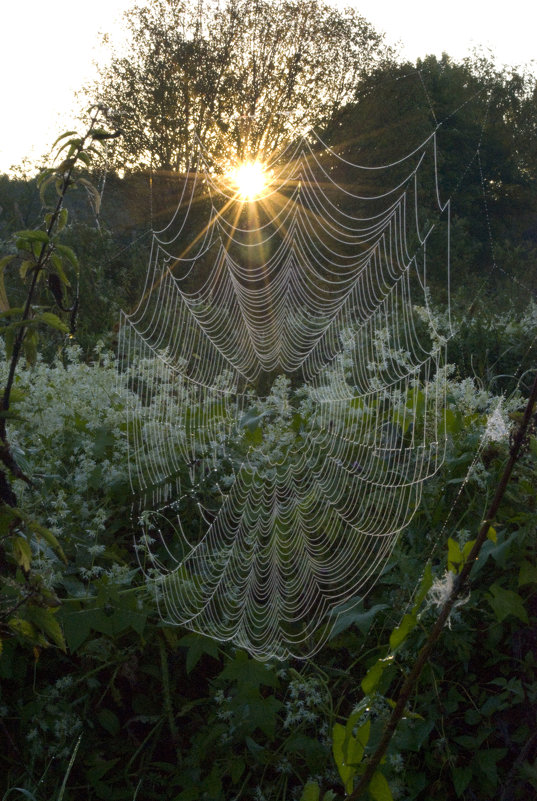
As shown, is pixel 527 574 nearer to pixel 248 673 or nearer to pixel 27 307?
pixel 248 673

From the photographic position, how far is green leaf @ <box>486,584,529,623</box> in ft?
7.10

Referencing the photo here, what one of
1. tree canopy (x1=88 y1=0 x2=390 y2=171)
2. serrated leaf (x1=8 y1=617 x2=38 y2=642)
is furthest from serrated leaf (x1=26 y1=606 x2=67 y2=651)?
tree canopy (x1=88 y1=0 x2=390 y2=171)

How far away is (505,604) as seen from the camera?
2184 mm

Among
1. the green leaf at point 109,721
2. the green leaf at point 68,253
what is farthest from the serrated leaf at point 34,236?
the green leaf at point 109,721

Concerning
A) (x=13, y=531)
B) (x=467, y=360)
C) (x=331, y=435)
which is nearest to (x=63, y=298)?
(x=13, y=531)

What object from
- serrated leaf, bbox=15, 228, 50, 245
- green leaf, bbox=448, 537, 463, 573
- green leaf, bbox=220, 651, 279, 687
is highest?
serrated leaf, bbox=15, 228, 50, 245

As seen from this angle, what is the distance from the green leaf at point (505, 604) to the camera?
2164 mm

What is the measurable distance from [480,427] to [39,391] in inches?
74.8

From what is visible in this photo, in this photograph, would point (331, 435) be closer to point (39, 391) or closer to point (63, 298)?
point (39, 391)

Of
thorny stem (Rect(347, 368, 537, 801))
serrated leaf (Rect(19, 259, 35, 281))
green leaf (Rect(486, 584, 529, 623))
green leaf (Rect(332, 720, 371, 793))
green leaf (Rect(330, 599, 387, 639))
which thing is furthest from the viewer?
green leaf (Rect(330, 599, 387, 639))

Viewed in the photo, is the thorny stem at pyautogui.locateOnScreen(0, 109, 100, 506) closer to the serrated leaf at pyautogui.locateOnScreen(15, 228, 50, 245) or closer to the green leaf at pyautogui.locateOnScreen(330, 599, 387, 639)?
the serrated leaf at pyautogui.locateOnScreen(15, 228, 50, 245)

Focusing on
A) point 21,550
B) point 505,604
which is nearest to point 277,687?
point 505,604

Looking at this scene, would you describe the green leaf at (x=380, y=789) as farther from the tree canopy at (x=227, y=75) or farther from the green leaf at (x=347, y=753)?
the tree canopy at (x=227, y=75)

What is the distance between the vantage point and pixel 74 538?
274 centimetres
